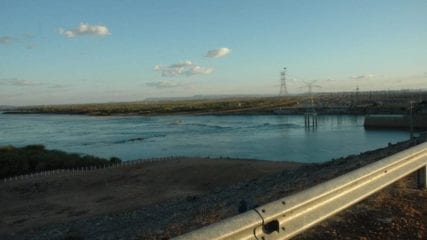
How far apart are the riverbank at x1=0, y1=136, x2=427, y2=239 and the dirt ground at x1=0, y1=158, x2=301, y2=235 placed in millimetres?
46

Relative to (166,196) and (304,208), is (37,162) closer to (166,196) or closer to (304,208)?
(166,196)

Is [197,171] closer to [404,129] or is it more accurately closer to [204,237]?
[204,237]

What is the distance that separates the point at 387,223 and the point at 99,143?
58.7 m

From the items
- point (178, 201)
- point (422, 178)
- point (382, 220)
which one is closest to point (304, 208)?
point (382, 220)

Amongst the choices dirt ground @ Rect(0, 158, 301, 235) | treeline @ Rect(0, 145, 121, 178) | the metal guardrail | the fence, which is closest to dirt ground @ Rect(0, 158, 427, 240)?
dirt ground @ Rect(0, 158, 301, 235)

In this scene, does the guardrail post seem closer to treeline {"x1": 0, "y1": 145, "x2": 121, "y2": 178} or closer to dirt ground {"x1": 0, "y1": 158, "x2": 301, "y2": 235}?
dirt ground {"x1": 0, "y1": 158, "x2": 301, "y2": 235}

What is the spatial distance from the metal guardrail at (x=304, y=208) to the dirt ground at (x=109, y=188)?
14.8 m

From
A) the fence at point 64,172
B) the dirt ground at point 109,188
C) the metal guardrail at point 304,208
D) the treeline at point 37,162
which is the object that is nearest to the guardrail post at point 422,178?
the metal guardrail at point 304,208

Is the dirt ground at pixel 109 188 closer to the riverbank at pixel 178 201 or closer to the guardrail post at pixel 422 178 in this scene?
the riverbank at pixel 178 201

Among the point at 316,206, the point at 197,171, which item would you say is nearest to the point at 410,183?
the point at 316,206

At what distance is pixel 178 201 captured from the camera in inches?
693

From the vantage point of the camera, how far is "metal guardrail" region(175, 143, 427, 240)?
129 inches

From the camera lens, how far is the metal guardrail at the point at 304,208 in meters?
3.28

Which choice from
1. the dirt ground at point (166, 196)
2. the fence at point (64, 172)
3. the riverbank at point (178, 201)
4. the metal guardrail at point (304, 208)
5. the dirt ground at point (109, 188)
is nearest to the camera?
the metal guardrail at point (304, 208)
